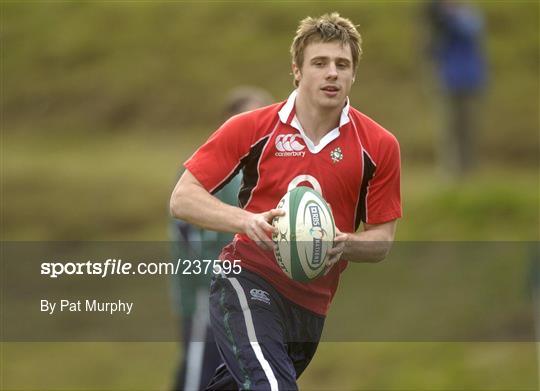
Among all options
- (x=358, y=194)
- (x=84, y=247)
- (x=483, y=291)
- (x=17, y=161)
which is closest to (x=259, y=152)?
(x=358, y=194)

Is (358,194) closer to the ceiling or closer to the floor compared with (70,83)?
closer to the floor

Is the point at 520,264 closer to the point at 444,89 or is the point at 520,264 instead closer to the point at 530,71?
the point at 444,89

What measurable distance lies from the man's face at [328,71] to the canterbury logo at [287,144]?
209 millimetres

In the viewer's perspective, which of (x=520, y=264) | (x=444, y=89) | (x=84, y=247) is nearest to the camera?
(x=520, y=264)

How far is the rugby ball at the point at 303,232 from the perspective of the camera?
6.63 metres

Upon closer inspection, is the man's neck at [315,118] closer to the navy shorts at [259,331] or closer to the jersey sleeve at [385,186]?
the jersey sleeve at [385,186]

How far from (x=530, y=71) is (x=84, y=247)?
259 inches

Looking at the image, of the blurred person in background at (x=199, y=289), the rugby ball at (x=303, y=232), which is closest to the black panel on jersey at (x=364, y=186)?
the rugby ball at (x=303, y=232)

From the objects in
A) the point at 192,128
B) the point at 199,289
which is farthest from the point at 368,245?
the point at 192,128

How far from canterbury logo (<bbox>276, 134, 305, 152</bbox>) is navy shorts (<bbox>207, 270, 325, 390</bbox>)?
62 cm

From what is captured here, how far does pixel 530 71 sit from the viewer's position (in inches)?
801

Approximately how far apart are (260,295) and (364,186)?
29.0 inches

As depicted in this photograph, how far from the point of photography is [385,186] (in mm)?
7102

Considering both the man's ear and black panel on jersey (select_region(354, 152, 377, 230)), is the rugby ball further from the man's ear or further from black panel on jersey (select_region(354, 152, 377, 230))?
the man's ear
